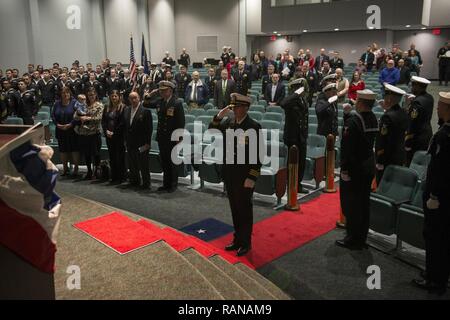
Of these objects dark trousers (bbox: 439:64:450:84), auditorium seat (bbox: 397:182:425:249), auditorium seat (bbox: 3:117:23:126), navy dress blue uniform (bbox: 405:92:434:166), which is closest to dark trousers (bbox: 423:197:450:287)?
auditorium seat (bbox: 397:182:425:249)

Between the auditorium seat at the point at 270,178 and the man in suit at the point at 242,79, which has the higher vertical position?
the man in suit at the point at 242,79

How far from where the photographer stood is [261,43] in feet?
81.0

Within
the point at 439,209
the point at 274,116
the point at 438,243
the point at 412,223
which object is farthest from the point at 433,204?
the point at 274,116

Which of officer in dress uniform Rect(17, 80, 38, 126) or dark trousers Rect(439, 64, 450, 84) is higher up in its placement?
dark trousers Rect(439, 64, 450, 84)

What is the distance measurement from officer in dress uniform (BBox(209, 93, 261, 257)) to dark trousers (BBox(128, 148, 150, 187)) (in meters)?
2.49

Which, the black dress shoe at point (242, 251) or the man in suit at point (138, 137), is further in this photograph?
the man in suit at point (138, 137)

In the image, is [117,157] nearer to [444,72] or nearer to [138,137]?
[138,137]

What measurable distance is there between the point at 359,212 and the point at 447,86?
45.5 ft

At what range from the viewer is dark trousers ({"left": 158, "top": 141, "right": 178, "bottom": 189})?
6.54m

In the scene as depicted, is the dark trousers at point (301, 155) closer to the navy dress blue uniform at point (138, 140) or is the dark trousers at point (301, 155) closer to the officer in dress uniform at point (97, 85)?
the navy dress blue uniform at point (138, 140)

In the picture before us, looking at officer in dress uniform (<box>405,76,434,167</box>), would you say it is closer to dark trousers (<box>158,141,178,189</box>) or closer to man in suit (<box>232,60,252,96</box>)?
dark trousers (<box>158,141,178,189</box>)

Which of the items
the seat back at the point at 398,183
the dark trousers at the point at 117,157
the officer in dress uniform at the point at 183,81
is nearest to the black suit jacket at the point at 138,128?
the dark trousers at the point at 117,157

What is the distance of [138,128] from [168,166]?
2.40 ft

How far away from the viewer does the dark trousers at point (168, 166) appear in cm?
654
